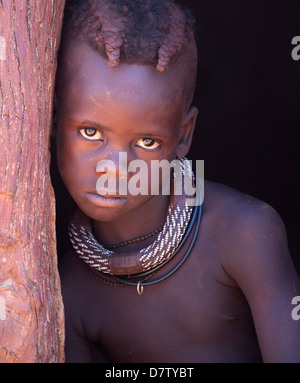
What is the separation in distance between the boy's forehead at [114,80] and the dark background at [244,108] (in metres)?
1.64

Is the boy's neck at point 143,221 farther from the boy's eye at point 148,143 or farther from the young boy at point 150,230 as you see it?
the boy's eye at point 148,143

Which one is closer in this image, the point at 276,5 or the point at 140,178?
the point at 140,178

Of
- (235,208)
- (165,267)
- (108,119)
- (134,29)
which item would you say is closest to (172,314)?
(165,267)

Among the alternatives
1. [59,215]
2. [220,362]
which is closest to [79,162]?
[220,362]

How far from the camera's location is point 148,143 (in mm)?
1992

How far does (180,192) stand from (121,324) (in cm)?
47

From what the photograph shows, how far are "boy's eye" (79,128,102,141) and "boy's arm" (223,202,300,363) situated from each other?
0.53m

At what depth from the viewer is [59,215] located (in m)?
3.00

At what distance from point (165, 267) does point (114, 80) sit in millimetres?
641

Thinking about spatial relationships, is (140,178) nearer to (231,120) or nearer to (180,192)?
(180,192)

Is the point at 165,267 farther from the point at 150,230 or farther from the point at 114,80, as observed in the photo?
the point at 114,80

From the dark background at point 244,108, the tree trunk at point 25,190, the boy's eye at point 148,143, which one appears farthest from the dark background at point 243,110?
the tree trunk at point 25,190

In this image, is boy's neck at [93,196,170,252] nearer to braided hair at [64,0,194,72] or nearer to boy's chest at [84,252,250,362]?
boy's chest at [84,252,250,362]

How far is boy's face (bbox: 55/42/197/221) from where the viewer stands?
1.92 m
